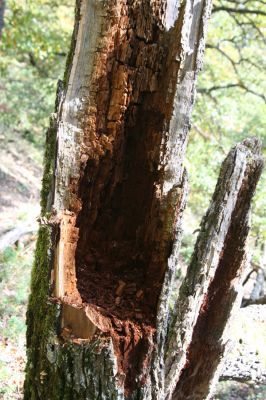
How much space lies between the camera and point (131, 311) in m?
1.59

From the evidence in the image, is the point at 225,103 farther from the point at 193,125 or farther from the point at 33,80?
the point at 33,80

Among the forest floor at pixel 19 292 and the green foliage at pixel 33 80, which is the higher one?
the green foliage at pixel 33 80

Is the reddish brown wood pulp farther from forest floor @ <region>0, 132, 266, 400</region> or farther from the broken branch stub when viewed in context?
forest floor @ <region>0, 132, 266, 400</region>

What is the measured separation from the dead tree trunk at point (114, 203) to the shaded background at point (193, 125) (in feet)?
4.76

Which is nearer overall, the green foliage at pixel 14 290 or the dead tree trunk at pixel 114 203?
the dead tree trunk at pixel 114 203

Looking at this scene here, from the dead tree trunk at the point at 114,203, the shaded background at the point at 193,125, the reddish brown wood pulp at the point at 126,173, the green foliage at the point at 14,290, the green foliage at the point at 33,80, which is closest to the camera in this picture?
the dead tree trunk at the point at 114,203

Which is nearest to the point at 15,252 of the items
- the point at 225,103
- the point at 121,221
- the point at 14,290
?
the point at 14,290

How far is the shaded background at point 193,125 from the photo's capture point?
4.97m

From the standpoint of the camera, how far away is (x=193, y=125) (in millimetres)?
7809

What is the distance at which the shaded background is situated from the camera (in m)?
4.97

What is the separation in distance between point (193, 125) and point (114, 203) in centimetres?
624

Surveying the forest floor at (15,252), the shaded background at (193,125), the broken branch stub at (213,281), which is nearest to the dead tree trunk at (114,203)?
the broken branch stub at (213,281)

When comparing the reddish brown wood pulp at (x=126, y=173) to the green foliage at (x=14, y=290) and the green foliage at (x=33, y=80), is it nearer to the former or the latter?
the green foliage at (x=14, y=290)

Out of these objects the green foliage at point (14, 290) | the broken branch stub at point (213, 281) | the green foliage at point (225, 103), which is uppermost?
the green foliage at point (225, 103)
